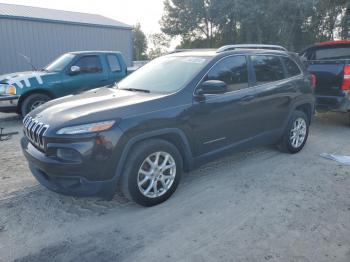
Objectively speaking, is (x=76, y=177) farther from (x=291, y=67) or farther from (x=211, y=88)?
(x=291, y=67)

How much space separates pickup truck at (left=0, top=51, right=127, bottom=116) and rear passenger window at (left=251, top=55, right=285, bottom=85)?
4823 mm

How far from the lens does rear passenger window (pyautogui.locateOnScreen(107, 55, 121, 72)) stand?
28.2 feet

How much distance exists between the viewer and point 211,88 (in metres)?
3.59

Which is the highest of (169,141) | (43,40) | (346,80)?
(43,40)

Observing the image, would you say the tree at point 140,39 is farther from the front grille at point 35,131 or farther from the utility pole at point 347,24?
the front grille at point 35,131

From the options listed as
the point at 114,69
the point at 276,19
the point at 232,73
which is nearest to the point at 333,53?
the point at 232,73

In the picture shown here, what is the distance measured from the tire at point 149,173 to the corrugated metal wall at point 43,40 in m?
14.3

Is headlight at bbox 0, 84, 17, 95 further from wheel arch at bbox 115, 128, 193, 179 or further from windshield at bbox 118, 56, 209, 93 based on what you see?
wheel arch at bbox 115, 128, 193, 179

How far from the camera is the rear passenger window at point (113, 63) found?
859 centimetres

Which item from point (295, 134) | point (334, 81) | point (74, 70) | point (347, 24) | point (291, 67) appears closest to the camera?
point (291, 67)

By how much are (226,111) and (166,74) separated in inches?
36.8

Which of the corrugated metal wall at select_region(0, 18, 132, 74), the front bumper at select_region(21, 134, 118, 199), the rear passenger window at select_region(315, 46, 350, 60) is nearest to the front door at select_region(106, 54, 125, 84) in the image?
the rear passenger window at select_region(315, 46, 350, 60)

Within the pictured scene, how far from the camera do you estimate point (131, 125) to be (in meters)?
3.13

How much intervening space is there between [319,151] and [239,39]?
1807 centimetres
